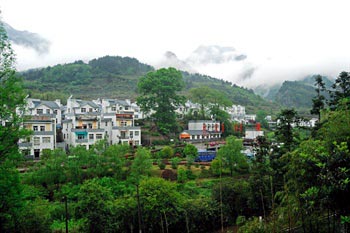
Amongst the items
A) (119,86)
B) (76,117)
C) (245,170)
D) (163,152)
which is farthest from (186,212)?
(119,86)

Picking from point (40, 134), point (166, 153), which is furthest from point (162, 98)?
point (40, 134)

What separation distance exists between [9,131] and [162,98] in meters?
29.3

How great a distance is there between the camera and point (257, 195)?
46.0 ft

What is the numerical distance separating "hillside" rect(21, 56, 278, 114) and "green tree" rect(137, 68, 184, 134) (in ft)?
78.7

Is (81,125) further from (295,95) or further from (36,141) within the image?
(295,95)

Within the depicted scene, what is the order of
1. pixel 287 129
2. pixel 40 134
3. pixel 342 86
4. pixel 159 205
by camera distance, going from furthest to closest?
pixel 40 134
pixel 287 129
pixel 342 86
pixel 159 205

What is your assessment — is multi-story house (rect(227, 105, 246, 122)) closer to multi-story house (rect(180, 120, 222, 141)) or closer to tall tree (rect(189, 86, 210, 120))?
tall tree (rect(189, 86, 210, 120))

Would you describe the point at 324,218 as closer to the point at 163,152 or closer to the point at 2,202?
the point at 2,202

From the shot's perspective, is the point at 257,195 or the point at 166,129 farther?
the point at 166,129

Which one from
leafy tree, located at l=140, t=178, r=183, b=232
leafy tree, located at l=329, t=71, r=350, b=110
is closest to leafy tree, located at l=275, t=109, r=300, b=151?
leafy tree, located at l=329, t=71, r=350, b=110

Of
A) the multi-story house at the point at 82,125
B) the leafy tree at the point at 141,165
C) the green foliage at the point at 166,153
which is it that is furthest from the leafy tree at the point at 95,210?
the multi-story house at the point at 82,125

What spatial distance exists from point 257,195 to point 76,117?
21.9m

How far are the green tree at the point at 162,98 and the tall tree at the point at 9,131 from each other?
27490 millimetres

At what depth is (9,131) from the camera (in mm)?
7188
